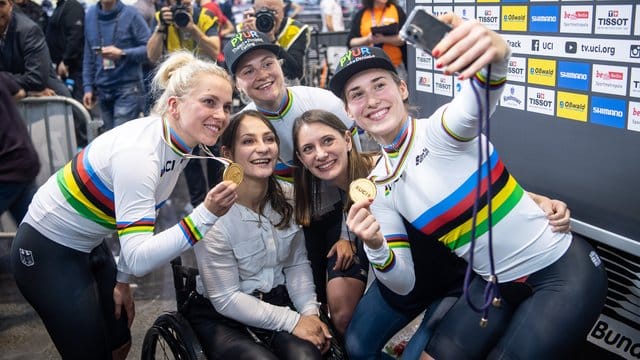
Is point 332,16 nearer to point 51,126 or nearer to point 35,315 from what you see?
point 51,126

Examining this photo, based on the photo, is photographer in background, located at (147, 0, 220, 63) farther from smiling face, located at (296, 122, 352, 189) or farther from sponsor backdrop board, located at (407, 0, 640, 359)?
sponsor backdrop board, located at (407, 0, 640, 359)

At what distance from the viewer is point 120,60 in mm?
5648

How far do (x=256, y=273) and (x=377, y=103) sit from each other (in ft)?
3.04

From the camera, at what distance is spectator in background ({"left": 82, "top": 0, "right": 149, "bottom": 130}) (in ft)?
18.6

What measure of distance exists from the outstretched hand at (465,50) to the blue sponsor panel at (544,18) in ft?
3.73

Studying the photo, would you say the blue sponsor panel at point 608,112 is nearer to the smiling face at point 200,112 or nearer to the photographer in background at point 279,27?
the smiling face at point 200,112

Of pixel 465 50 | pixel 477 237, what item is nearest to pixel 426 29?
pixel 465 50

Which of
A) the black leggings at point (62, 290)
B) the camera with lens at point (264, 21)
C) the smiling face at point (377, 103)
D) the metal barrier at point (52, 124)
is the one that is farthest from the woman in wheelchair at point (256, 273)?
the metal barrier at point (52, 124)

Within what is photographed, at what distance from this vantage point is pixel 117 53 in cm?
560

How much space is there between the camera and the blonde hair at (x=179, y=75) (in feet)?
8.43

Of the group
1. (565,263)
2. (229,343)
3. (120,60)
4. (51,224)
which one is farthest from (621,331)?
(120,60)

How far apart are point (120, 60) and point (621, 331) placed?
179 inches

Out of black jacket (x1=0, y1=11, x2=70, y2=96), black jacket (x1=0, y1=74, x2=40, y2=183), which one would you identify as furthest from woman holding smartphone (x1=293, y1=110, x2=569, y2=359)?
black jacket (x1=0, y1=11, x2=70, y2=96)

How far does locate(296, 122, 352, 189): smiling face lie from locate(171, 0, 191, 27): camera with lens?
2656 mm
